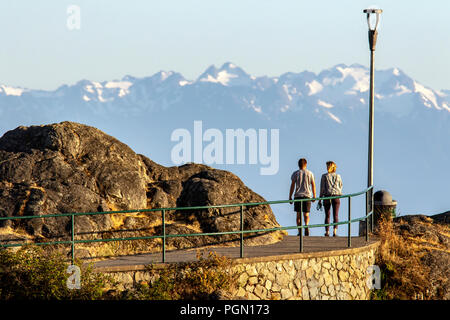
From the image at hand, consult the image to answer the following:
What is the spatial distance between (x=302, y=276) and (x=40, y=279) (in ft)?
16.4

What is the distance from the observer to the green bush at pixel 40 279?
40.7 feet

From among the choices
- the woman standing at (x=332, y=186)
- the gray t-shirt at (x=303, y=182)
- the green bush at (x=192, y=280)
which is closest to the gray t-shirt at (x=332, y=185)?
the woman standing at (x=332, y=186)

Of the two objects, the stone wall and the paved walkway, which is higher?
the paved walkway

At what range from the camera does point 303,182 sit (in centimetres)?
1642

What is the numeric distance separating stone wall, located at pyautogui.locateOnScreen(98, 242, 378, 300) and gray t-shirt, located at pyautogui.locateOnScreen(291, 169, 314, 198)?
1.75 meters

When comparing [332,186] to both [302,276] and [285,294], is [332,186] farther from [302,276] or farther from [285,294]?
[285,294]

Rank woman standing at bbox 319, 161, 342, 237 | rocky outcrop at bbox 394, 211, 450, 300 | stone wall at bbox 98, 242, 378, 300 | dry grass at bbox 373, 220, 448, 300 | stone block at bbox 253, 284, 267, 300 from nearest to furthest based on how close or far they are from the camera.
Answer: stone wall at bbox 98, 242, 378, 300
stone block at bbox 253, 284, 267, 300
dry grass at bbox 373, 220, 448, 300
rocky outcrop at bbox 394, 211, 450, 300
woman standing at bbox 319, 161, 342, 237

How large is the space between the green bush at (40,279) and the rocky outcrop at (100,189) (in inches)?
60.3

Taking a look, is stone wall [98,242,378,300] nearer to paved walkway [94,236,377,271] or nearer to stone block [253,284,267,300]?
stone block [253,284,267,300]

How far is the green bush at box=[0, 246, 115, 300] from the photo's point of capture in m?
12.4

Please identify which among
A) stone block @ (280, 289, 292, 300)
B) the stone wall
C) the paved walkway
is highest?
the paved walkway

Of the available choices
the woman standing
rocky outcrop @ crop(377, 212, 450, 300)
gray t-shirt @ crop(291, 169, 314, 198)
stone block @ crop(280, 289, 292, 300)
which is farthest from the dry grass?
stone block @ crop(280, 289, 292, 300)
